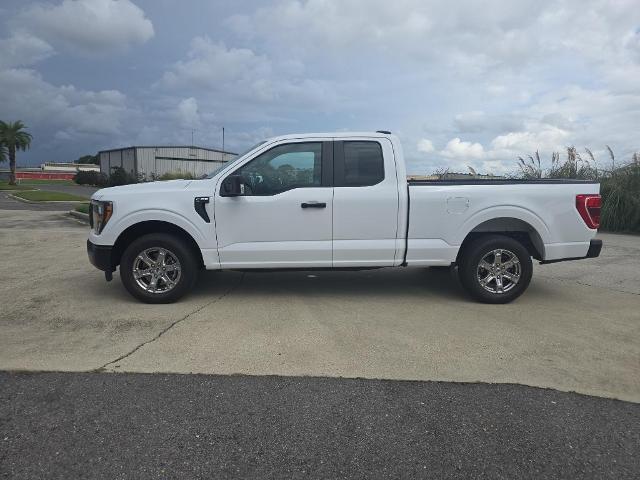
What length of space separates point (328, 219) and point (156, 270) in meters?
2.04

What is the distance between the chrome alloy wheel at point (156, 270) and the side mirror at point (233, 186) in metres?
0.96

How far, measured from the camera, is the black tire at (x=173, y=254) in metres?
5.47

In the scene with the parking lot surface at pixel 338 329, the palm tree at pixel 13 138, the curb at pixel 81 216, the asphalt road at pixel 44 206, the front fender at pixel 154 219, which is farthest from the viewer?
the palm tree at pixel 13 138

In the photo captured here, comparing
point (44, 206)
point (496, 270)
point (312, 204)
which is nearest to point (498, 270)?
point (496, 270)

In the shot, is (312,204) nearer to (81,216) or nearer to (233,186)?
(233,186)

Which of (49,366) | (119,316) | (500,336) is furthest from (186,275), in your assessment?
(500,336)

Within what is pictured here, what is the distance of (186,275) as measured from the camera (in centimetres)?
552

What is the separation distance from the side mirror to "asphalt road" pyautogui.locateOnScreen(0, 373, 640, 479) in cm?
229

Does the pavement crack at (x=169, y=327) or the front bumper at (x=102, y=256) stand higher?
the front bumper at (x=102, y=256)

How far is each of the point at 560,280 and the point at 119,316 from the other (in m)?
6.00

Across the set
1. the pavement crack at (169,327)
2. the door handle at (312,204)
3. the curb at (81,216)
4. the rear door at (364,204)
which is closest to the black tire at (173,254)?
the pavement crack at (169,327)

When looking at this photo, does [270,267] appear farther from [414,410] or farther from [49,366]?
[414,410]

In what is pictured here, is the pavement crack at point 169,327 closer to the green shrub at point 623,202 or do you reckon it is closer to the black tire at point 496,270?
the black tire at point 496,270

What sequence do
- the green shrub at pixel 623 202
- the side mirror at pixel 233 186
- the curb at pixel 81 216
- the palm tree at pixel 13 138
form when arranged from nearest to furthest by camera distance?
the side mirror at pixel 233 186 → the green shrub at pixel 623 202 → the curb at pixel 81 216 → the palm tree at pixel 13 138
